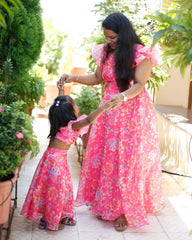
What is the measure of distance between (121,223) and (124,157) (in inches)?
21.4

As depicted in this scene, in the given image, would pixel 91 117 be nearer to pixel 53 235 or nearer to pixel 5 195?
pixel 5 195

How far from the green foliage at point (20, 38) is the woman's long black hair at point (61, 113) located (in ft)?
2.48

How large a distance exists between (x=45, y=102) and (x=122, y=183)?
5.37 meters

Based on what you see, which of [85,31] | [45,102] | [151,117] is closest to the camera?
[151,117]

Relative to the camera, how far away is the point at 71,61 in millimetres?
9180

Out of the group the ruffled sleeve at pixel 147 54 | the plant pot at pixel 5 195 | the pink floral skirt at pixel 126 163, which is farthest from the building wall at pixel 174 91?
the plant pot at pixel 5 195

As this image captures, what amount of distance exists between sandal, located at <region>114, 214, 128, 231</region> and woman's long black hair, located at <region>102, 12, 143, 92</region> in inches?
44.8

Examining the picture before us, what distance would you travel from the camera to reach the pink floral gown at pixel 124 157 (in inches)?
125

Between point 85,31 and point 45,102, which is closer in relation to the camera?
point 45,102

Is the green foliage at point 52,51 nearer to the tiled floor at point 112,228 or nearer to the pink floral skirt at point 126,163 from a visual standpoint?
the tiled floor at point 112,228

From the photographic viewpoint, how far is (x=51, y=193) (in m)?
3.02

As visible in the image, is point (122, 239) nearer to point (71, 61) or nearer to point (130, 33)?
point (130, 33)

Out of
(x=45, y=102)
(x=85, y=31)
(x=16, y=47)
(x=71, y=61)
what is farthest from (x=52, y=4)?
(x=16, y=47)

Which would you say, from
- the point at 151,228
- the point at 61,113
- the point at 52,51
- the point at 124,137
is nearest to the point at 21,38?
the point at 61,113
